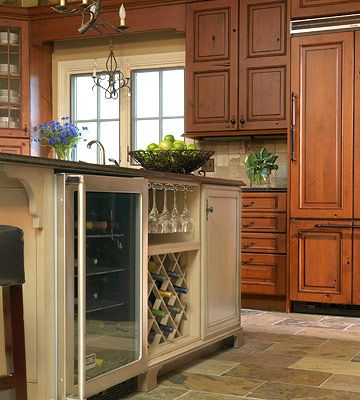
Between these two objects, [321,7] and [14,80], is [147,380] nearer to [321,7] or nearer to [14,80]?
[321,7]

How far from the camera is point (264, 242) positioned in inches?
208

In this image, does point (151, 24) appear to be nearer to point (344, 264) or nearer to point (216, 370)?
point (344, 264)

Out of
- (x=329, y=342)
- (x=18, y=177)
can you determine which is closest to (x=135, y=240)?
(x=18, y=177)

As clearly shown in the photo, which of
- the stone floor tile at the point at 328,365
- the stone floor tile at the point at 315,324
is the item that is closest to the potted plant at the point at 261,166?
the stone floor tile at the point at 315,324

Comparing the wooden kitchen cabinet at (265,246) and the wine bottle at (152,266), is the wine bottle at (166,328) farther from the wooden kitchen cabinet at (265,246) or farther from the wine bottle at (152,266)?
the wooden kitchen cabinet at (265,246)

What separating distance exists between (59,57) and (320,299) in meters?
3.32

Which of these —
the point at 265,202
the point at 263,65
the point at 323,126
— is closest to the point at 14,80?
the point at 263,65

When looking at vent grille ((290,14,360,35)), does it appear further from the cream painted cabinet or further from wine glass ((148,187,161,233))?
wine glass ((148,187,161,233))

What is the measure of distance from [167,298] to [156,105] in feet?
10.5

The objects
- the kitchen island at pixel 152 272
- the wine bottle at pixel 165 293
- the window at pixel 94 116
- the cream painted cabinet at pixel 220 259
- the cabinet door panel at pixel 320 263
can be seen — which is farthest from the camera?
the window at pixel 94 116

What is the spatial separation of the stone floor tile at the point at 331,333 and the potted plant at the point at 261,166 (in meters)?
1.44

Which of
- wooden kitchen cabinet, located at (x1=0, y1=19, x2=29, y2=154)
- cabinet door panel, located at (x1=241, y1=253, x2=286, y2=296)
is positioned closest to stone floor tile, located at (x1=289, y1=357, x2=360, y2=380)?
cabinet door panel, located at (x1=241, y1=253, x2=286, y2=296)

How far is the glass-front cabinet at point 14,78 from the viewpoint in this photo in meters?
6.24

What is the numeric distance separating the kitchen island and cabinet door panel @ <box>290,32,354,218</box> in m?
1.29
